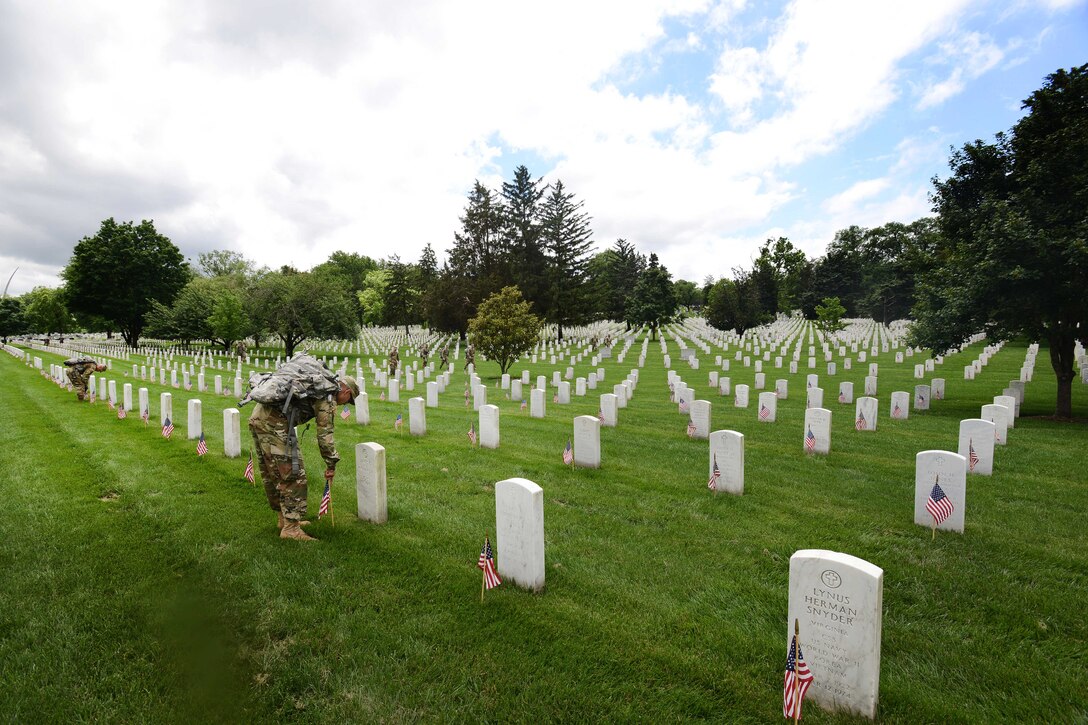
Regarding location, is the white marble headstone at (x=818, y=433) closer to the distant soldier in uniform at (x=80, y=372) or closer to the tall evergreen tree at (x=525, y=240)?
the distant soldier in uniform at (x=80, y=372)

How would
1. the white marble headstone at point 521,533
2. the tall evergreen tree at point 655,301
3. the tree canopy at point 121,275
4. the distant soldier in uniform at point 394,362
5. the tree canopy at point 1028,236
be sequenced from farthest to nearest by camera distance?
the tree canopy at point 121,275
the tall evergreen tree at point 655,301
the distant soldier in uniform at point 394,362
the tree canopy at point 1028,236
the white marble headstone at point 521,533

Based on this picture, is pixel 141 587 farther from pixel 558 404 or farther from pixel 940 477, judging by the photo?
pixel 558 404

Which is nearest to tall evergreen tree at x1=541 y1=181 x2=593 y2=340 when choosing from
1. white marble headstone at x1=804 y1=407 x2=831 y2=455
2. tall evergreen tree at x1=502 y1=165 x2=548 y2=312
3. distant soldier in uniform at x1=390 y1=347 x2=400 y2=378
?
tall evergreen tree at x1=502 y1=165 x2=548 y2=312

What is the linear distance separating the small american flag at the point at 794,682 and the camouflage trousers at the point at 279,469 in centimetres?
480

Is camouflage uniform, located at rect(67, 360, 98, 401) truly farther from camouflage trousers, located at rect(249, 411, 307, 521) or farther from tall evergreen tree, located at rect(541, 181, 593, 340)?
tall evergreen tree, located at rect(541, 181, 593, 340)

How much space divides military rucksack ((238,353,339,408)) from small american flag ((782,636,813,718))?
193 inches

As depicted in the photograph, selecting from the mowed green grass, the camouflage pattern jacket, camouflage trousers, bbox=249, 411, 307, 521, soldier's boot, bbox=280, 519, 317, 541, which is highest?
the camouflage pattern jacket

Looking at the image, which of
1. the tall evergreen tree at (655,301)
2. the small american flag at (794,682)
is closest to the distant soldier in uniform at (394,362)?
the small american flag at (794,682)

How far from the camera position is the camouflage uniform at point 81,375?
16.5 m

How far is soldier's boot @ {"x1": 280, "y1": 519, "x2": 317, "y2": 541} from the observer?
5598mm

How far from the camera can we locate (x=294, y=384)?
5.55 metres

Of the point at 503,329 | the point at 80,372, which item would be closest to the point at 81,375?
the point at 80,372

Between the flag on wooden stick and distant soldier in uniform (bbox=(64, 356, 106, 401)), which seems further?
distant soldier in uniform (bbox=(64, 356, 106, 401))

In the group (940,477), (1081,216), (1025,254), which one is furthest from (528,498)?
(1081,216)
